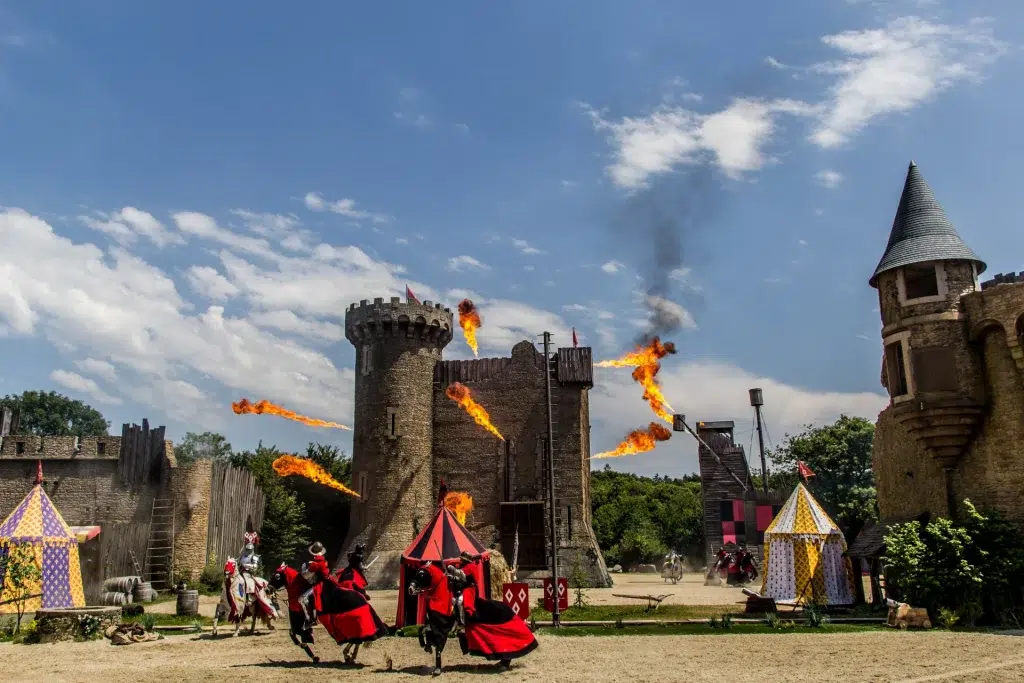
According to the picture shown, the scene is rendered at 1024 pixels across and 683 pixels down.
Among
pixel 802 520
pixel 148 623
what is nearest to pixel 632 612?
pixel 802 520

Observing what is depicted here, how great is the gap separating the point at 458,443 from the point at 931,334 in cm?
2060

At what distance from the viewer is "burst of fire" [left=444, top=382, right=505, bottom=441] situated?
34.6 m

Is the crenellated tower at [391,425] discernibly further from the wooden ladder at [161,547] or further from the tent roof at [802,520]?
the tent roof at [802,520]

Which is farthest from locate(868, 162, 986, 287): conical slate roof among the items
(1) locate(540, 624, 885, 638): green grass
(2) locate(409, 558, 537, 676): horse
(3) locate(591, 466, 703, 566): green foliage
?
(3) locate(591, 466, 703, 566): green foliage

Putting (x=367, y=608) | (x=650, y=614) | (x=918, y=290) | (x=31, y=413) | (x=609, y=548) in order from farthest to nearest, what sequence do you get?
1. (x=31, y=413)
2. (x=609, y=548)
3. (x=918, y=290)
4. (x=650, y=614)
5. (x=367, y=608)

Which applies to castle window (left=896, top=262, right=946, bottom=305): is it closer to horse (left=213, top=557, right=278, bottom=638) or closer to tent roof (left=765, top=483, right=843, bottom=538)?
tent roof (left=765, top=483, right=843, bottom=538)

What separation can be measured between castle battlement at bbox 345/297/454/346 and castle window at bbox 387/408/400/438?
3.45 meters

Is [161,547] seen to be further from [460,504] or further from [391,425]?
[460,504]

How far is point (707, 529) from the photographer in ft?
144

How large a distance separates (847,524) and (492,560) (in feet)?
98.1

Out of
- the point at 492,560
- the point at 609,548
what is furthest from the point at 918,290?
the point at 609,548

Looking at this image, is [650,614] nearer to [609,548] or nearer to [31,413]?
[609,548]

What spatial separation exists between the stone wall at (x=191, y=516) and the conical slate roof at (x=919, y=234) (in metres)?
24.0

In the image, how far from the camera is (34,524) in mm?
19984
